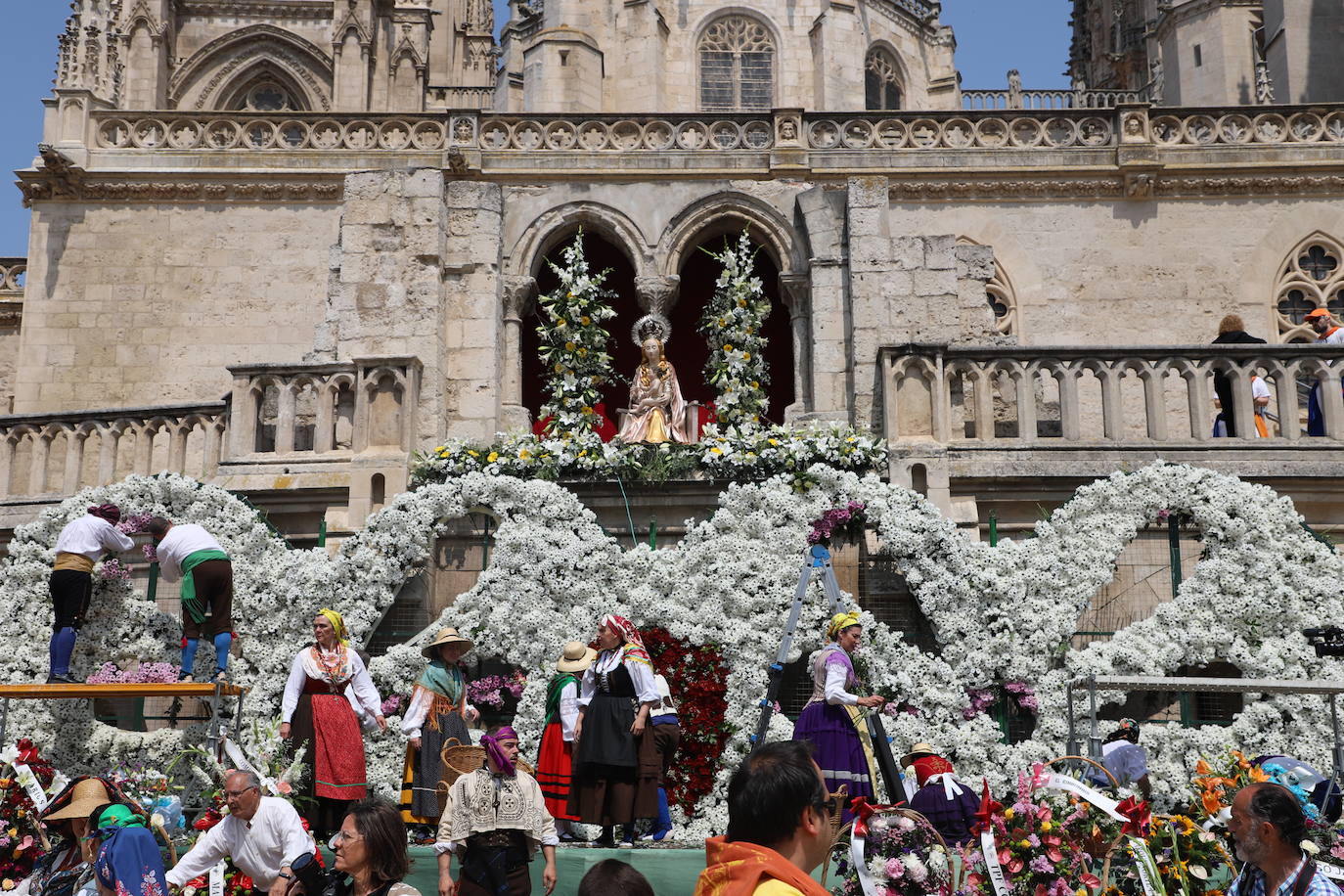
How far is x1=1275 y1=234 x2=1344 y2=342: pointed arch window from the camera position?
18672 mm

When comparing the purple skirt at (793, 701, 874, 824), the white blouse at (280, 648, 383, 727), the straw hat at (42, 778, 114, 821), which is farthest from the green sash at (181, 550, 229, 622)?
the purple skirt at (793, 701, 874, 824)

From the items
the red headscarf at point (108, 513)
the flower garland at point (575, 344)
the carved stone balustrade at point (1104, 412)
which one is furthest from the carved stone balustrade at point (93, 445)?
the carved stone balustrade at point (1104, 412)

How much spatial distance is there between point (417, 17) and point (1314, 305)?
24.7m

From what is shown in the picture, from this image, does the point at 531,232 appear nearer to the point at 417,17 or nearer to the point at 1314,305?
the point at 1314,305

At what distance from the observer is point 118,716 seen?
11.7 metres

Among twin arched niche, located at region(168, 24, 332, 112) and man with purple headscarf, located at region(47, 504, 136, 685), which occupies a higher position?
twin arched niche, located at region(168, 24, 332, 112)

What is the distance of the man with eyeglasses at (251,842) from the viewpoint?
265 inches

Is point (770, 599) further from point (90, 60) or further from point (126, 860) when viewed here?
point (90, 60)

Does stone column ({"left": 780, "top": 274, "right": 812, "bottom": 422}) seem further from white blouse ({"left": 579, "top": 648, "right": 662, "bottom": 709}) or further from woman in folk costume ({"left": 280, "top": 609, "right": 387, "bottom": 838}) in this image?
woman in folk costume ({"left": 280, "top": 609, "right": 387, "bottom": 838})

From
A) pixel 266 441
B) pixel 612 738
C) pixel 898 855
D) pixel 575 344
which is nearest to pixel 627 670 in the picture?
pixel 612 738

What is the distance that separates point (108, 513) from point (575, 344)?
5.77m

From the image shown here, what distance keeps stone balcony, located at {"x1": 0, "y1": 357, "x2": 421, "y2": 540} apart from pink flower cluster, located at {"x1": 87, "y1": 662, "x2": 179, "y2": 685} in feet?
A: 6.59

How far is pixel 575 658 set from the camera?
29.4 feet

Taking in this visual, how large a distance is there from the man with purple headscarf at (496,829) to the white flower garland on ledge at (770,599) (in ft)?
8.59
